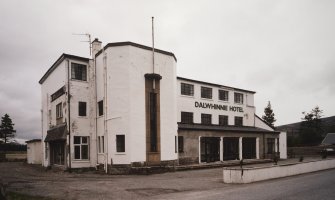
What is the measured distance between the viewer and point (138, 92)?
24.0m

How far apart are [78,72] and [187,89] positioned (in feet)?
41.5

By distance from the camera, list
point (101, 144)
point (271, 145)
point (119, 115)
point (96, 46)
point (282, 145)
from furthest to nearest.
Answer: point (282, 145) < point (271, 145) < point (96, 46) < point (101, 144) < point (119, 115)

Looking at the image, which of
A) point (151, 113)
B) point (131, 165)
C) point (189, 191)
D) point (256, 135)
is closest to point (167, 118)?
point (151, 113)

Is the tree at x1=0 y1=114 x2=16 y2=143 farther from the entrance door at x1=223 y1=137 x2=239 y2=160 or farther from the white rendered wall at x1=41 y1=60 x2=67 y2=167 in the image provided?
the entrance door at x1=223 y1=137 x2=239 y2=160

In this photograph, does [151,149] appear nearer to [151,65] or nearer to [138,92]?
[138,92]

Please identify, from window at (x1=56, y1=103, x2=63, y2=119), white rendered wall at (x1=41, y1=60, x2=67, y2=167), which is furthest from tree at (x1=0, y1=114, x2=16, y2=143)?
window at (x1=56, y1=103, x2=63, y2=119)

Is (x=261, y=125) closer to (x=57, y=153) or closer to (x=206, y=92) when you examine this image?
(x=206, y=92)

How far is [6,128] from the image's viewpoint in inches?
3260

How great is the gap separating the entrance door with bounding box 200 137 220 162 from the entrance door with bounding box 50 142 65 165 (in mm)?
13297

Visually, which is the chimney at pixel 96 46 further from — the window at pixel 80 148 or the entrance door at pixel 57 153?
the entrance door at pixel 57 153

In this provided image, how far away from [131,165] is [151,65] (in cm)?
830

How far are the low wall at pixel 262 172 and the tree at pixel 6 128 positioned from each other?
81.2m

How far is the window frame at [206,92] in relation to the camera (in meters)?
35.4

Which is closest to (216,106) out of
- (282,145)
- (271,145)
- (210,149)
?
(210,149)
